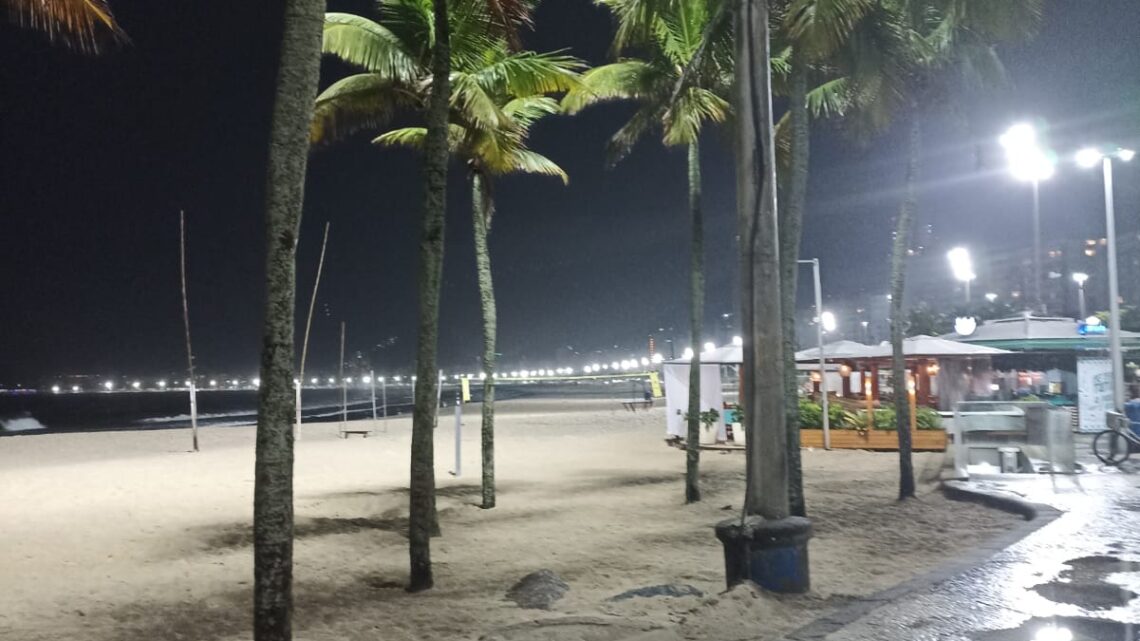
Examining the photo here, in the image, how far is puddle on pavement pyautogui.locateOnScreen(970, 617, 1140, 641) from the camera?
221 inches

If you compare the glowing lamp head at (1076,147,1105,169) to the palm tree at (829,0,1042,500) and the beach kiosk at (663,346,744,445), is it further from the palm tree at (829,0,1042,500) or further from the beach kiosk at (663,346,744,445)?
the beach kiosk at (663,346,744,445)

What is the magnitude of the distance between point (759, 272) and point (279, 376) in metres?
3.93

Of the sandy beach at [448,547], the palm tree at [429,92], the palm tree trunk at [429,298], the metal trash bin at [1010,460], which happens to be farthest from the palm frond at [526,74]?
the metal trash bin at [1010,460]

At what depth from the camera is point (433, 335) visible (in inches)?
343

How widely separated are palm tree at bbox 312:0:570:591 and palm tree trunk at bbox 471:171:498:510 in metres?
0.62

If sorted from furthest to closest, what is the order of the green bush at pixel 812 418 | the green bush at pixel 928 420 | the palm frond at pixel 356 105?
1. the green bush at pixel 812 418
2. the green bush at pixel 928 420
3. the palm frond at pixel 356 105

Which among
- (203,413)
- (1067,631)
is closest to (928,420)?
(1067,631)

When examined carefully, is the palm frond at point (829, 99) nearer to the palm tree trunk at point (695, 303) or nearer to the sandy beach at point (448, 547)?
the palm tree trunk at point (695, 303)

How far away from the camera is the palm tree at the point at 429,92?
27.0 ft

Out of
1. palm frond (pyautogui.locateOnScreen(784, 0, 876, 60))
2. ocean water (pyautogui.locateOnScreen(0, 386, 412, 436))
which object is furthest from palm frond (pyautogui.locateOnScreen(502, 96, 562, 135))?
ocean water (pyautogui.locateOnScreen(0, 386, 412, 436))

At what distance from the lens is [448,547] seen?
10.2 metres

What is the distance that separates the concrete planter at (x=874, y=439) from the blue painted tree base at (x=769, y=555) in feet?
44.9

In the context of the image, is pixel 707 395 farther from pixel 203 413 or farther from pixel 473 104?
pixel 203 413

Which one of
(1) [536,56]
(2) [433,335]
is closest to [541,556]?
(2) [433,335]
